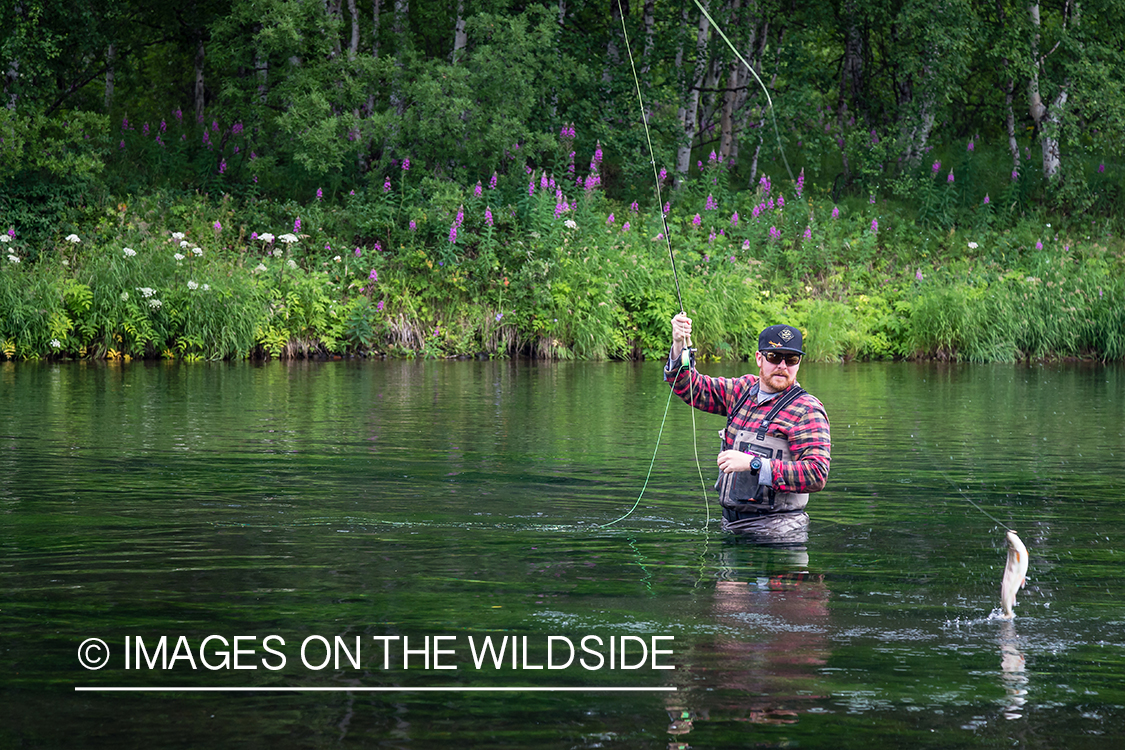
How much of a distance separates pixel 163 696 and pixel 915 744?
2297 millimetres

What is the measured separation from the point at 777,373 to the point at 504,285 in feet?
49.2

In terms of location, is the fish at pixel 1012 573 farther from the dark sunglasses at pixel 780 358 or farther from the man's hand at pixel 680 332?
the man's hand at pixel 680 332

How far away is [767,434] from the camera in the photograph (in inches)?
277

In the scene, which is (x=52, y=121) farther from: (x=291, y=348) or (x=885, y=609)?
(x=885, y=609)

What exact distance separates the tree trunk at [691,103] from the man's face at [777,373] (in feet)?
64.7

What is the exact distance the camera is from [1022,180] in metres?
27.8

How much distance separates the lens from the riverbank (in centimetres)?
2009

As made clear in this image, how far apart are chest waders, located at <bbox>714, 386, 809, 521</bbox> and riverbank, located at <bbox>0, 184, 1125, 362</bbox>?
546 inches

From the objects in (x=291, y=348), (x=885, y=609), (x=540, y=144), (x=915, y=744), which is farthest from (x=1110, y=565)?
(x=540, y=144)

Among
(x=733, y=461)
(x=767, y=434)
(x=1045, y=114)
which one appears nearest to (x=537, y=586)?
(x=733, y=461)

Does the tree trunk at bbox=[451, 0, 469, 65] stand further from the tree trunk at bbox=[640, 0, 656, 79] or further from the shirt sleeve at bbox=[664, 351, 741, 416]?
the shirt sleeve at bbox=[664, 351, 741, 416]

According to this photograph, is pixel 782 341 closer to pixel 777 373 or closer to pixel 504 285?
pixel 777 373

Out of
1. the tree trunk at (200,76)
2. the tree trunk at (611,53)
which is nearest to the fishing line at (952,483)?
the tree trunk at (611,53)

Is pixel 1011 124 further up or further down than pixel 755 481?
further up
